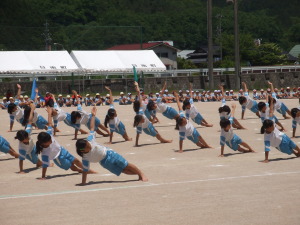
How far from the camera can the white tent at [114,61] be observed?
1629 inches

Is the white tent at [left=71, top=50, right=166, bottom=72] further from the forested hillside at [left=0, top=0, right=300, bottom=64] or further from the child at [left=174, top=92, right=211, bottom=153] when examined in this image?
the child at [left=174, top=92, right=211, bottom=153]

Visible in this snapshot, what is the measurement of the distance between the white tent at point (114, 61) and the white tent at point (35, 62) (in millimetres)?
774

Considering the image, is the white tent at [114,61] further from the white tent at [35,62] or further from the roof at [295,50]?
the roof at [295,50]

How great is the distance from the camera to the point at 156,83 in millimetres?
46156

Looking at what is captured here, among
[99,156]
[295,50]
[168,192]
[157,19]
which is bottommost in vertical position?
[168,192]

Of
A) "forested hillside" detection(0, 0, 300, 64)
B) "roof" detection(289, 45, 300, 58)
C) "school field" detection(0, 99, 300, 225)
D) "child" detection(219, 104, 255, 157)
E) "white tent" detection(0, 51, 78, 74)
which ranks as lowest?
"school field" detection(0, 99, 300, 225)

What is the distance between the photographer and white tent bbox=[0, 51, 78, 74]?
1519 inches

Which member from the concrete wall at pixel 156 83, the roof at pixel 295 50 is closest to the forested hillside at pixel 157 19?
the roof at pixel 295 50

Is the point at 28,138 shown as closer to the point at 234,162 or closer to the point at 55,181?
the point at 55,181

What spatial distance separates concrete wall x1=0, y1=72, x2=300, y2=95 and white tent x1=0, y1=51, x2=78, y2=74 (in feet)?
6.35

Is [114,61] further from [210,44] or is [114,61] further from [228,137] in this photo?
[228,137]

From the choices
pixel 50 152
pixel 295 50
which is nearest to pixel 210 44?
pixel 50 152

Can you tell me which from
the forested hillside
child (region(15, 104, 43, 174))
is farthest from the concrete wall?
child (region(15, 104, 43, 174))

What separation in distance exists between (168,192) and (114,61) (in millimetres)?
31731
